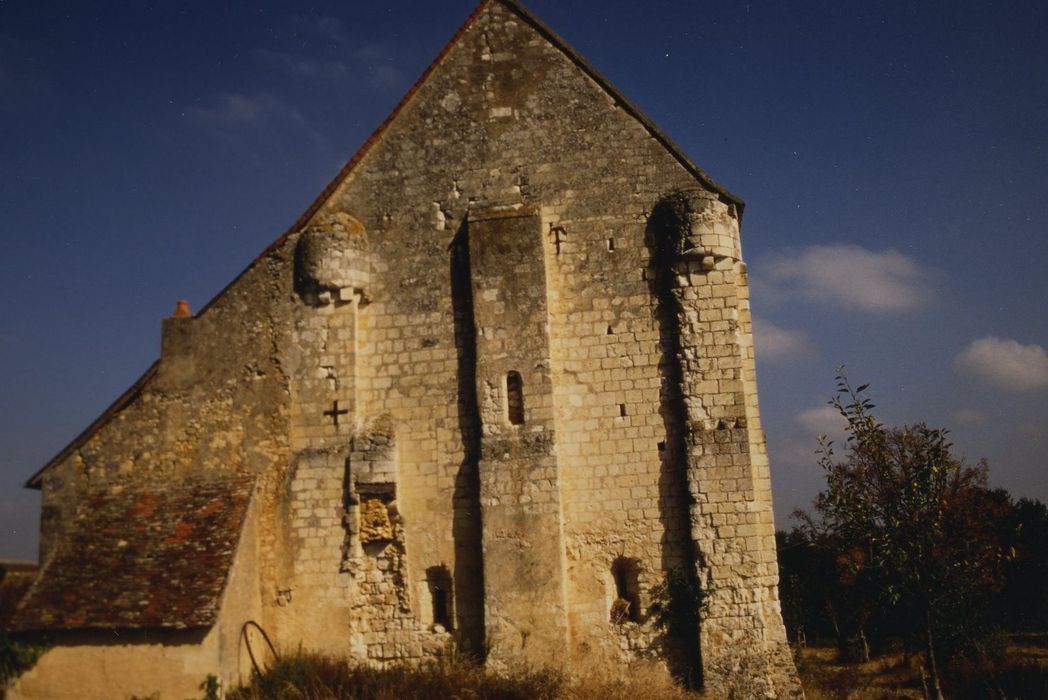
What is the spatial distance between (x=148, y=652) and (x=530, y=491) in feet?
15.8

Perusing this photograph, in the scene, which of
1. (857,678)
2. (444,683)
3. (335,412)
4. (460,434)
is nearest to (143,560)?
(335,412)

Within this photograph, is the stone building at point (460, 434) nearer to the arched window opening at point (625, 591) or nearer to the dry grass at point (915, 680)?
the arched window opening at point (625, 591)

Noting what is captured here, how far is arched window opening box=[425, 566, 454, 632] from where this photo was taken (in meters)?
11.0

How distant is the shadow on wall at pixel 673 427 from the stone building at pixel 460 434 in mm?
30

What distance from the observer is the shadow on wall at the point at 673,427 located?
1041 cm

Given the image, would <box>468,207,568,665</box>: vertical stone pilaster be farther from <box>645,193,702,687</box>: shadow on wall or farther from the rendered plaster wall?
the rendered plaster wall

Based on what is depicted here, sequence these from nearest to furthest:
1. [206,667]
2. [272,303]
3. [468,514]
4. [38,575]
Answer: [206,667] < [38,575] < [468,514] < [272,303]

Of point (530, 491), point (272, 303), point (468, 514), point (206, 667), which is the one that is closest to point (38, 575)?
point (206, 667)

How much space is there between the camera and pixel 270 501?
446 inches

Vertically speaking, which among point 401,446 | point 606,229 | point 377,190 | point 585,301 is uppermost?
point 377,190

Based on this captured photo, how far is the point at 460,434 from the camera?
37.1ft

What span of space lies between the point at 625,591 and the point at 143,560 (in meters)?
6.08

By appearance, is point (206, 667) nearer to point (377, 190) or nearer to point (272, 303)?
point (272, 303)

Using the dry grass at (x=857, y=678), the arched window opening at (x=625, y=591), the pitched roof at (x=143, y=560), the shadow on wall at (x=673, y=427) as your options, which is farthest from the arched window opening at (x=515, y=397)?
the dry grass at (x=857, y=678)
